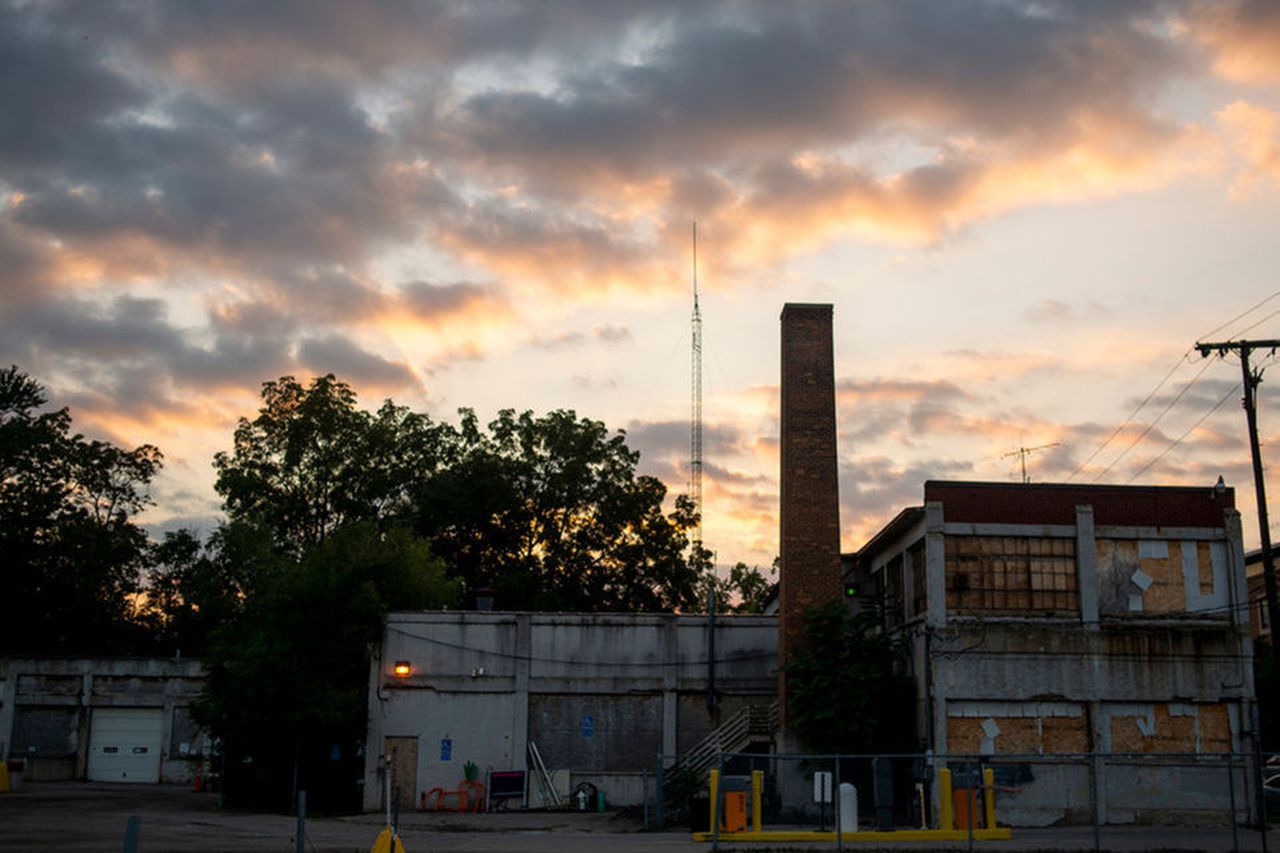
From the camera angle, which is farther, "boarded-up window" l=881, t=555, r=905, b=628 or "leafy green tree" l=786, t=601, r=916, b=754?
"boarded-up window" l=881, t=555, r=905, b=628

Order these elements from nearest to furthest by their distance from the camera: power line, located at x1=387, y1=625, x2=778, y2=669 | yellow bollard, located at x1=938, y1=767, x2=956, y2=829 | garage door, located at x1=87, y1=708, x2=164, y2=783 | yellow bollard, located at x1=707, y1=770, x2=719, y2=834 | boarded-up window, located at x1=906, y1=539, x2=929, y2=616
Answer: yellow bollard, located at x1=707, y1=770, x2=719, y2=834 < yellow bollard, located at x1=938, y1=767, x2=956, y2=829 < boarded-up window, located at x1=906, y1=539, x2=929, y2=616 < power line, located at x1=387, y1=625, x2=778, y2=669 < garage door, located at x1=87, y1=708, x2=164, y2=783

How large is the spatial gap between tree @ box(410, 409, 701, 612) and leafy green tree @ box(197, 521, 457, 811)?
27.2 metres

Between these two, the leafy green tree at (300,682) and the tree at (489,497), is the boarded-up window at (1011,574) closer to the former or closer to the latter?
the leafy green tree at (300,682)

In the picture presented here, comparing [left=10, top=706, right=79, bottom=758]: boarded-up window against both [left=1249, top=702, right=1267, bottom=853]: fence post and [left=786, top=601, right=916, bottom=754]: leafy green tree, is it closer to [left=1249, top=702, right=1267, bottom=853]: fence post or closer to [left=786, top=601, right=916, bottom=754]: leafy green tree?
[left=786, top=601, right=916, bottom=754]: leafy green tree

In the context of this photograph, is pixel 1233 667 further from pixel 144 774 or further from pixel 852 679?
pixel 144 774

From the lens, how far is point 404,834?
1128 inches

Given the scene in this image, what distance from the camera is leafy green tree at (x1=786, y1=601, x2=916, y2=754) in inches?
1286

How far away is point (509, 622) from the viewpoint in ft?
126

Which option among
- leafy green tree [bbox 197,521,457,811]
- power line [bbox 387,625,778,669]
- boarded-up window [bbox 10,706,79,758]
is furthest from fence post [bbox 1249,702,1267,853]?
boarded-up window [bbox 10,706,79,758]

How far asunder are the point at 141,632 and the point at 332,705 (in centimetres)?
4583

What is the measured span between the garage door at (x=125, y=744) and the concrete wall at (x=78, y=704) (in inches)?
11.2

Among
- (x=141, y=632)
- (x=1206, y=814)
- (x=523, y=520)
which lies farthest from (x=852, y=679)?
(x=141, y=632)

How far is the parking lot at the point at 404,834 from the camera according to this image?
24609mm

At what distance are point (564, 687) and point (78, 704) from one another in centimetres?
2751
